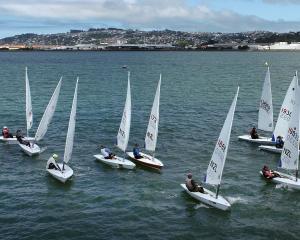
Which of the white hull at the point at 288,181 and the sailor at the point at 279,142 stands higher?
the sailor at the point at 279,142

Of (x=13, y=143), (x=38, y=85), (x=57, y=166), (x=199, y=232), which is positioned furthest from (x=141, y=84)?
(x=199, y=232)

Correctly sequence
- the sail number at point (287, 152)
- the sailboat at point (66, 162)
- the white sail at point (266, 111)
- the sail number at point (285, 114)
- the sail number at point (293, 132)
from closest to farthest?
the sail number at point (293, 132), the sailboat at point (66, 162), the sail number at point (287, 152), the sail number at point (285, 114), the white sail at point (266, 111)

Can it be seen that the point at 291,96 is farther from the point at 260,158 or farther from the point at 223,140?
the point at 223,140

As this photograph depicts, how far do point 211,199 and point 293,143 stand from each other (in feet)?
35.1

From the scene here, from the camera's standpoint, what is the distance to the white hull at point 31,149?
53244 mm

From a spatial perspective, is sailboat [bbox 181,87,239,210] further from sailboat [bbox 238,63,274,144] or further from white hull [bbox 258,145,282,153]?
sailboat [bbox 238,63,274,144]

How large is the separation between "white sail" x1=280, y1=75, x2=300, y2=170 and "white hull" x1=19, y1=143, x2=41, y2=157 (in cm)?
2557

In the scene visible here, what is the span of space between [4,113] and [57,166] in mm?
35829

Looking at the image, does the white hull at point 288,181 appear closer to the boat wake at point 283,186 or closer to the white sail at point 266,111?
the boat wake at point 283,186

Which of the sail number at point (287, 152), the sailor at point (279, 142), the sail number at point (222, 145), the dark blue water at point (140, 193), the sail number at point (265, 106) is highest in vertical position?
the sail number at point (222, 145)

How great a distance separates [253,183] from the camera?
45375 millimetres

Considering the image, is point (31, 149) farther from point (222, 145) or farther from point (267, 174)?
point (267, 174)

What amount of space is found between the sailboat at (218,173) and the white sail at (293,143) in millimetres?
8475

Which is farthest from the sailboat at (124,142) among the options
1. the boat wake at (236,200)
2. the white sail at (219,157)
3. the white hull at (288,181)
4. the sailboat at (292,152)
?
the sailboat at (292,152)
